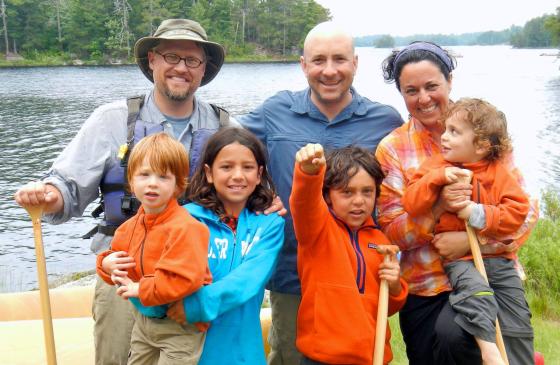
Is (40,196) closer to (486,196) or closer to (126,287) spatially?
(126,287)

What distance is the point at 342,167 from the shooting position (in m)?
3.15

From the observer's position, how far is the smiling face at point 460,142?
3.05 metres

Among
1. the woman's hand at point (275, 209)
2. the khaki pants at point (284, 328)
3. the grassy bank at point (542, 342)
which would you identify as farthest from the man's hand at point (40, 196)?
the grassy bank at point (542, 342)

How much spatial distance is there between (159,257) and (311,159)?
852 mm

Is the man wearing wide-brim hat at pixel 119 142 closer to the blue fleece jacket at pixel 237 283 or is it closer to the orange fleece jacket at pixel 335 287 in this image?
the blue fleece jacket at pixel 237 283

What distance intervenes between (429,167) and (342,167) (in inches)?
18.3

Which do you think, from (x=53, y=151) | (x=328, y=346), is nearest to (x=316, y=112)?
(x=328, y=346)

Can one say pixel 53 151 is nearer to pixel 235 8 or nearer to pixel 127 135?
pixel 127 135

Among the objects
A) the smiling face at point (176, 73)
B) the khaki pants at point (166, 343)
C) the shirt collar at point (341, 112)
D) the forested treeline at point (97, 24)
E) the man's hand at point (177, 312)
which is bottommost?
the khaki pants at point (166, 343)

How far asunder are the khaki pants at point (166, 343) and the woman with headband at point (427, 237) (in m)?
1.21

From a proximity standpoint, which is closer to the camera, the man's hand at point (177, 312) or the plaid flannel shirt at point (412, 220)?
the man's hand at point (177, 312)

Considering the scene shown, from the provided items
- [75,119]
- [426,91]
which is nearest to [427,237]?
[426,91]

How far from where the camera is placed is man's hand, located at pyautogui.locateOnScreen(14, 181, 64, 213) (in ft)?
10.9

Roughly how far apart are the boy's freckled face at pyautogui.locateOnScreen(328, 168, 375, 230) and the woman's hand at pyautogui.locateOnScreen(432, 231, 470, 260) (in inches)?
16.2
